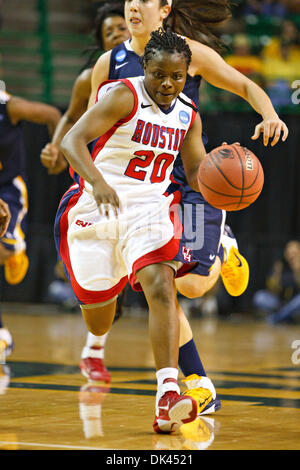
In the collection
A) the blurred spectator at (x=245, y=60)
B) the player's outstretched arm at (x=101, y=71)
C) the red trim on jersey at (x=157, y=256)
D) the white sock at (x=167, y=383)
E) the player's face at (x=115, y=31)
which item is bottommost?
the white sock at (x=167, y=383)

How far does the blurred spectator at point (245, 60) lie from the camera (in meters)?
11.7

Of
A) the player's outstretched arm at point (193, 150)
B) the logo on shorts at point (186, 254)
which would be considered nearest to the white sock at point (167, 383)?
the logo on shorts at point (186, 254)

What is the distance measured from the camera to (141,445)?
9.25 ft

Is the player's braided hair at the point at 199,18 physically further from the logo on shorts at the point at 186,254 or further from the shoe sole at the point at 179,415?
the shoe sole at the point at 179,415

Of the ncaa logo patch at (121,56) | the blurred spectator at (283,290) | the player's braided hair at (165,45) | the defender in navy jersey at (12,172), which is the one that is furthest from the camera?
the blurred spectator at (283,290)

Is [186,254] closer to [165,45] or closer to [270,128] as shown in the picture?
[270,128]

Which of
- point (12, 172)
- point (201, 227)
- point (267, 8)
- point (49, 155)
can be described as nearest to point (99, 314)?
point (201, 227)

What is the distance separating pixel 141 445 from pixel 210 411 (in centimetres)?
90

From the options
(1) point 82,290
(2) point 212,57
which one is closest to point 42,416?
(1) point 82,290

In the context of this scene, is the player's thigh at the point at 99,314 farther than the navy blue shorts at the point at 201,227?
No

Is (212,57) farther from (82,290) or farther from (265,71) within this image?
(265,71)

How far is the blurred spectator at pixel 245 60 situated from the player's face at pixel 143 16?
7827 mm

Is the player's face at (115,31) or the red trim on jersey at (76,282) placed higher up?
the player's face at (115,31)

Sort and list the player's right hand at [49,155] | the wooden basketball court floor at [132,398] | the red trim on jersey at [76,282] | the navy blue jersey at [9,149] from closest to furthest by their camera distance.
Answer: the wooden basketball court floor at [132,398] < the red trim on jersey at [76,282] < the player's right hand at [49,155] < the navy blue jersey at [9,149]
